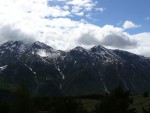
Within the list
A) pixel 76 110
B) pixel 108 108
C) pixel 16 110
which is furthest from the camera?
pixel 76 110

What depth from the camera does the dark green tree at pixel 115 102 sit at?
1875 inches

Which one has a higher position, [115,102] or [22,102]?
[22,102]

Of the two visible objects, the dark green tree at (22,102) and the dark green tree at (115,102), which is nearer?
the dark green tree at (115,102)

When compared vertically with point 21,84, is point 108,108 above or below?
below

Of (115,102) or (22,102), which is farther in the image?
(22,102)

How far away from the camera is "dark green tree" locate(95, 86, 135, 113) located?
156 ft

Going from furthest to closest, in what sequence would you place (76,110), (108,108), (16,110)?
1. (76,110)
2. (16,110)
3. (108,108)

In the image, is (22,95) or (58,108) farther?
(58,108)

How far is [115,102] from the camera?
47.6 metres

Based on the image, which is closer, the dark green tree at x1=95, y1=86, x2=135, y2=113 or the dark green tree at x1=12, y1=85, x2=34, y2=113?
the dark green tree at x1=95, y1=86, x2=135, y2=113

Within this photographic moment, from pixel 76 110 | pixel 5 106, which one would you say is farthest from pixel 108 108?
pixel 5 106

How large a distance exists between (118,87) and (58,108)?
64.0ft

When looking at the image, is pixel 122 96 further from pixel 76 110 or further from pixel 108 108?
pixel 76 110

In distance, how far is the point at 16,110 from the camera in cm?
5225
